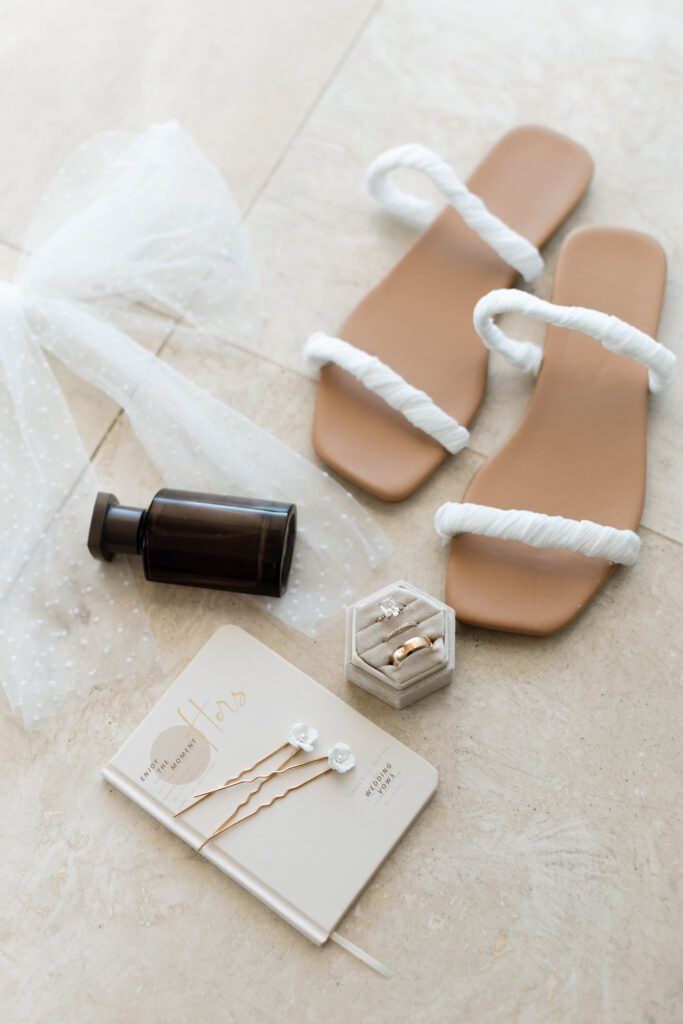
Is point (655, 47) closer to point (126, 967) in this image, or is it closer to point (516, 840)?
point (516, 840)

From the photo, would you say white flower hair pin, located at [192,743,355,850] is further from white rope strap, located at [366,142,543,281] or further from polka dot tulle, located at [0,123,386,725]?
white rope strap, located at [366,142,543,281]

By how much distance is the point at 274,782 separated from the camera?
2.44 ft

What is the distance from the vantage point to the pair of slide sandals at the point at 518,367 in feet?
2.59

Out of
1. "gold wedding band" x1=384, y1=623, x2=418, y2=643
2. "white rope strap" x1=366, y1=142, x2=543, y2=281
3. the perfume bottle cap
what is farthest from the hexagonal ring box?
"white rope strap" x1=366, y1=142, x2=543, y2=281

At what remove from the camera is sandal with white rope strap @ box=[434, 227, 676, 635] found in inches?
30.6

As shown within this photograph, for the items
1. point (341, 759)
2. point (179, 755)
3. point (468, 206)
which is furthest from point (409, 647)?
point (468, 206)

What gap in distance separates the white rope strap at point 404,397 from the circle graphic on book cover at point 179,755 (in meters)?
0.36

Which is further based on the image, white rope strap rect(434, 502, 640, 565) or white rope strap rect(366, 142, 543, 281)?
white rope strap rect(366, 142, 543, 281)

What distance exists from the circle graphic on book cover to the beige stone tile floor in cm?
4

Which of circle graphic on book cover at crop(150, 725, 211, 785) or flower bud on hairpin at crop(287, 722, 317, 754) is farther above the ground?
flower bud on hairpin at crop(287, 722, 317, 754)

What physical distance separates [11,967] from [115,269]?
69cm

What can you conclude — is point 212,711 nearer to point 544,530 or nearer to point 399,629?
point 399,629

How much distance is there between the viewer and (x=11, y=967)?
0.72 meters

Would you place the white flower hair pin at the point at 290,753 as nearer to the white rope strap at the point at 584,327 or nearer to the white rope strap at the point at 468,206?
the white rope strap at the point at 584,327
